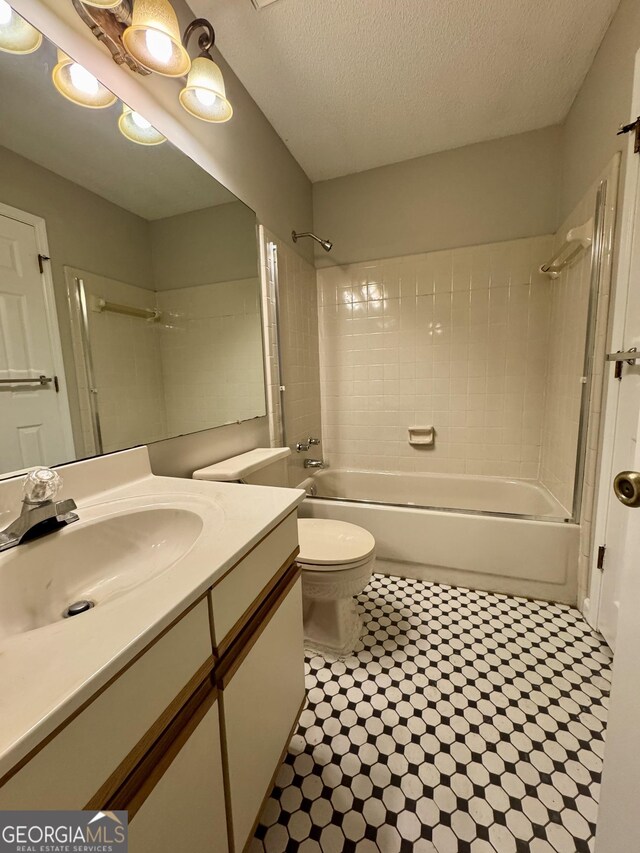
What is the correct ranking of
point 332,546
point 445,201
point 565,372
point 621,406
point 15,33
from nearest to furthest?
1. point 15,33
2. point 621,406
3. point 332,546
4. point 565,372
5. point 445,201

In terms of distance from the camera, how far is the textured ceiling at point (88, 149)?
2.49ft

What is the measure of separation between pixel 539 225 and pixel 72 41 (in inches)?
88.0

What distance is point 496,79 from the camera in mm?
1545

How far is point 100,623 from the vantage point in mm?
416

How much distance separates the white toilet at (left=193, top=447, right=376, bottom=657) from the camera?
1.22 meters

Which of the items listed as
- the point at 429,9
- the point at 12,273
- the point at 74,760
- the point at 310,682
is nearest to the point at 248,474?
the point at 310,682

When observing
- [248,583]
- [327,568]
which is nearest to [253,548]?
[248,583]

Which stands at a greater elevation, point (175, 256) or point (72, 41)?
point (72, 41)

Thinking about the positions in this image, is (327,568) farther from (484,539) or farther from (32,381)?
(32,381)

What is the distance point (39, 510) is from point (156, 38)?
1265 millimetres

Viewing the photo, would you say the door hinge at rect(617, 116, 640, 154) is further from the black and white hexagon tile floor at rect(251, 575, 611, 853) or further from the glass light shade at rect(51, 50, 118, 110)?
the black and white hexagon tile floor at rect(251, 575, 611, 853)

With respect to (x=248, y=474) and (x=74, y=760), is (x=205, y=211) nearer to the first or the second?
(x=248, y=474)

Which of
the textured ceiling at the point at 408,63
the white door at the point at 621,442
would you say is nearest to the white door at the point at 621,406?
the white door at the point at 621,442

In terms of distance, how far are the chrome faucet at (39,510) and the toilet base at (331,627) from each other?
978 mm
